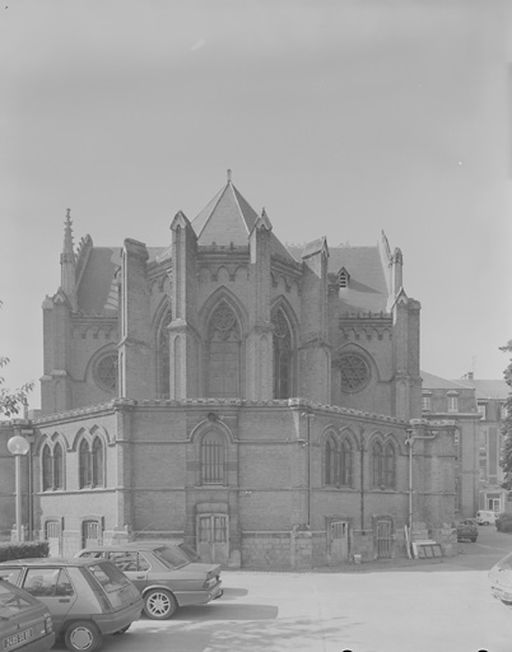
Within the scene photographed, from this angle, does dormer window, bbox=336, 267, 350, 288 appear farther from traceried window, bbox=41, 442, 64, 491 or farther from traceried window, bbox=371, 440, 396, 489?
traceried window, bbox=41, 442, 64, 491

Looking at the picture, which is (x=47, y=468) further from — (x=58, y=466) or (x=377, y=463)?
(x=377, y=463)

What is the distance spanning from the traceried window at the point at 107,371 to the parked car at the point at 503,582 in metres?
26.0

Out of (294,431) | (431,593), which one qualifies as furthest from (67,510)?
(431,593)

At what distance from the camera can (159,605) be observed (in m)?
13.8

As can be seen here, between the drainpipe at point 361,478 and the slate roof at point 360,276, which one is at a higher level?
the slate roof at point 360,276

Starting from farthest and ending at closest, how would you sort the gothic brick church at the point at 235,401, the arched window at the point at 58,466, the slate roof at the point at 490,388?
1. the slate roof at the point at 490,388
2. the arched window at the point at 58,466
3. the gothic brick church at the point at 235,401

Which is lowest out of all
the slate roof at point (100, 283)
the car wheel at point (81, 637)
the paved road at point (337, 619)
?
the paved road at point (337, 619)

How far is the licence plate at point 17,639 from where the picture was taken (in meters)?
8.91

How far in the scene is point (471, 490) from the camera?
63125 mm

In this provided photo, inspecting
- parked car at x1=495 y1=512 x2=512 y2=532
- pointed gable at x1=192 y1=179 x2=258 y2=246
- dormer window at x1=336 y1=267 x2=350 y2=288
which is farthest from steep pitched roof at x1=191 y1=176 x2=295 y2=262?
parked car at x1=495 y1=512 x2=512 y2=532

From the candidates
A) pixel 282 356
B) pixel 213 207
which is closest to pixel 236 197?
pixel 213 207

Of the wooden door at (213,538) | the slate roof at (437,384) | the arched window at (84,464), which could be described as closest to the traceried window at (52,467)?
the arched window at (84,464)

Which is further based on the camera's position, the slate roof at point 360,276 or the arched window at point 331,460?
the slate roof at point 360,276

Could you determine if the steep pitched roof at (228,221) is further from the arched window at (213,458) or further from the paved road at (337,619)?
the paved road at (337,619)
